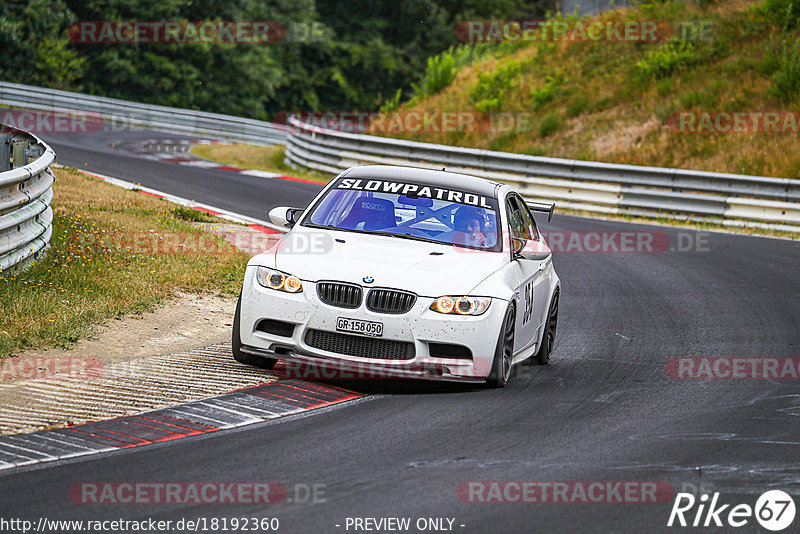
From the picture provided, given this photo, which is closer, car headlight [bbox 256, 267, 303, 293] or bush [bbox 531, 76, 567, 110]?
car headlight [bbox 256, 267, 303, 293]

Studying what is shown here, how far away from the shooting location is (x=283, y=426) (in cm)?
693

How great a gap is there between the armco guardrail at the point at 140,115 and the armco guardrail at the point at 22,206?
77.1ft

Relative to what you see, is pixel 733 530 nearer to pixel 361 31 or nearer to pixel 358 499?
pixel 358 499

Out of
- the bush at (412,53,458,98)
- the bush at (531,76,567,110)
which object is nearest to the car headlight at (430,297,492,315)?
the bush at (531,76,567,110)

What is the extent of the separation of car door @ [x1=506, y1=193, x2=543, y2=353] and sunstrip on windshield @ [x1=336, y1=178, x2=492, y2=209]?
31cm

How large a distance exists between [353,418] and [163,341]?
283 cm

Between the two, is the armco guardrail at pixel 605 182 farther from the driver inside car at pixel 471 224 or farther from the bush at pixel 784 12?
the driver inside car at pixel 471 224

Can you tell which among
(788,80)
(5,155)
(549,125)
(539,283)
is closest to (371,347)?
(539,283)

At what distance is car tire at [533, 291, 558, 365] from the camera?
31.4ft

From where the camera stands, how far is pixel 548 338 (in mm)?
9695

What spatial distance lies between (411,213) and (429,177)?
48 cm

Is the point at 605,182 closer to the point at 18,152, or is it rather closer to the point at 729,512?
the point at 18,152

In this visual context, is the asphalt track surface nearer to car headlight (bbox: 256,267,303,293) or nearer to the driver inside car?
car headlight (bbox: 256,267,303,293)

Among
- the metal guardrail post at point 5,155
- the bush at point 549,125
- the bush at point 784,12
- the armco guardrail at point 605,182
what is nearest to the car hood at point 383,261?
the metal guardrail post at point 5,155
